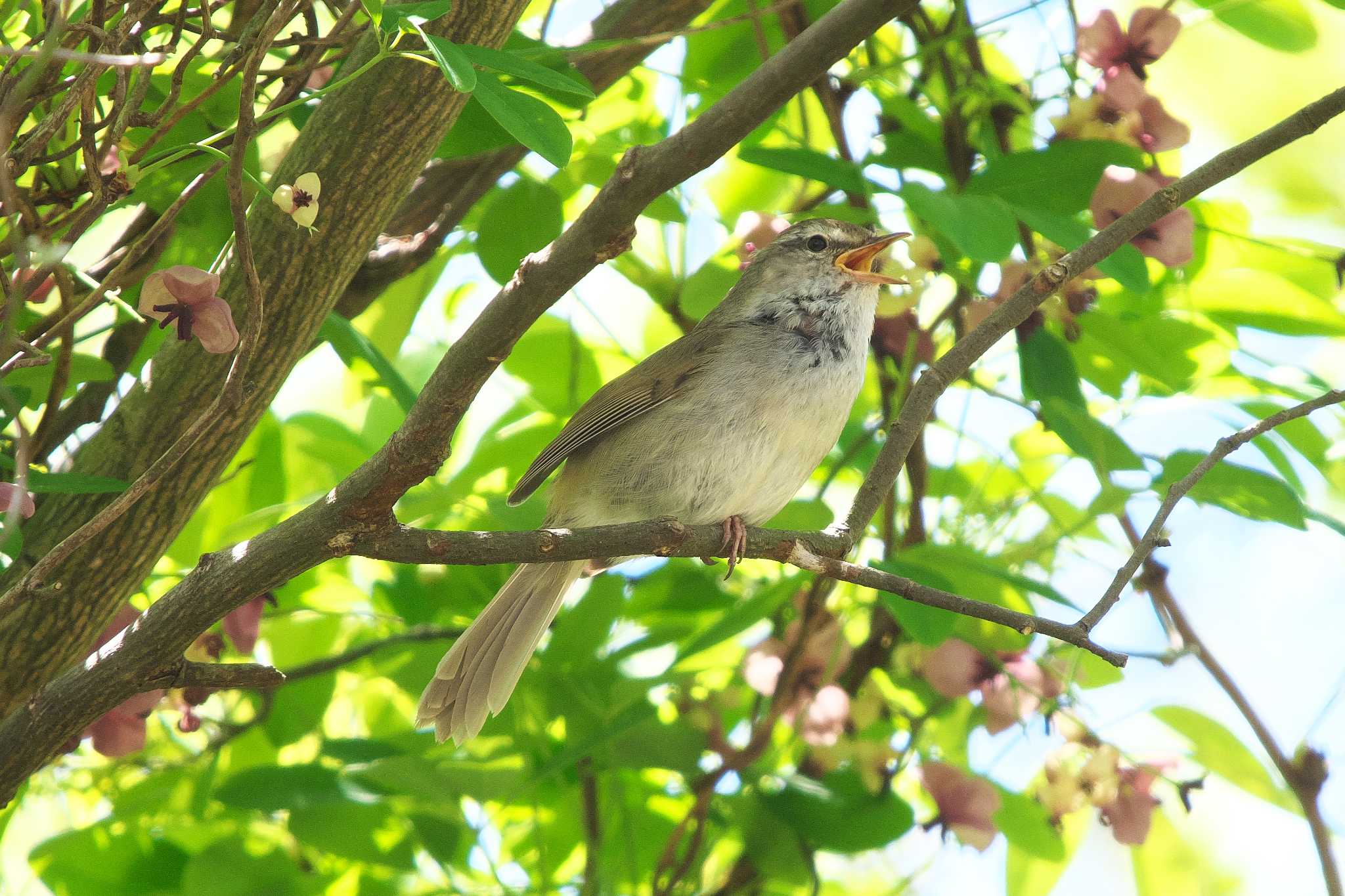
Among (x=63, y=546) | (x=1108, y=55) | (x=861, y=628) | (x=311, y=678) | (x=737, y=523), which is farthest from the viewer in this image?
(x=861, y=628)

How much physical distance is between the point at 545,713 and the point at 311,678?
623mm

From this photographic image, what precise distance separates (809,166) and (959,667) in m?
1.28

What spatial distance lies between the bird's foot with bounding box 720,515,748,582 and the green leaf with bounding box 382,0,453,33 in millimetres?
1053

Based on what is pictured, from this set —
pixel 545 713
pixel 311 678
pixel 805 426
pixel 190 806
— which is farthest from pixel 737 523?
pixel 190 806

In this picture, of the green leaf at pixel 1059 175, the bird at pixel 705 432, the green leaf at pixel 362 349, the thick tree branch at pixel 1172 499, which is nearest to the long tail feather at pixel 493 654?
the bird at pixel 705 432

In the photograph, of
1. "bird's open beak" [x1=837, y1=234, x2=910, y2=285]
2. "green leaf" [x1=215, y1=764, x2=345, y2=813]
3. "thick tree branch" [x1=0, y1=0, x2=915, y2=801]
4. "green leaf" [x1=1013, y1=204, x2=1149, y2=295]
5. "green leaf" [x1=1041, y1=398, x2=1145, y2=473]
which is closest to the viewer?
"thick tree branch" [x1=0, y1=0, x2=915, y2=801]

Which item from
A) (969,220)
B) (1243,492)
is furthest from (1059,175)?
(1243,492)

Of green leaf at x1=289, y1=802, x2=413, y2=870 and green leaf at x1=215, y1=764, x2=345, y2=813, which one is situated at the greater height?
green leaf at x1=215, y1=764, x2=345, y2=813

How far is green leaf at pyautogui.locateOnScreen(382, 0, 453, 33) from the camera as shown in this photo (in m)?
1.92

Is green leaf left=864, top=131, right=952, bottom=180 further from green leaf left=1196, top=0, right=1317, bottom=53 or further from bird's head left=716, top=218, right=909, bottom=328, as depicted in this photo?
green leaf left=1196, top=0, right=1317, bottom=53

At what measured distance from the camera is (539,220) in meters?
3.20

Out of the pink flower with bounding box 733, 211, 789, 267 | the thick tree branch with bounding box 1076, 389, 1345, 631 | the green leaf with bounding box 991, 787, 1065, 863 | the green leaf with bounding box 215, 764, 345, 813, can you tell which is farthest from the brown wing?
the thick tree branch with bounding box 1076, 389, 1345, 631

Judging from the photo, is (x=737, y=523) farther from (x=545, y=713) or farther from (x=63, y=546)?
(x=63, y=546)

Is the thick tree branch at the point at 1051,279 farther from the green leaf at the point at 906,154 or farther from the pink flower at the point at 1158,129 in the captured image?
the green leaf at the point at 906,154
